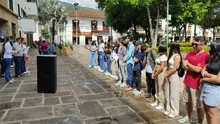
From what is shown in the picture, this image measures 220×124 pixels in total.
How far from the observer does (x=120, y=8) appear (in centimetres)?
2433

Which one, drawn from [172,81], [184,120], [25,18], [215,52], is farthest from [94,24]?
[215,52]

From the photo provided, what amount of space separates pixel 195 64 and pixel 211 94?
62cm

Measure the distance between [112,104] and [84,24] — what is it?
47952 millimetres

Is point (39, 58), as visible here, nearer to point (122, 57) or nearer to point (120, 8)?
point (122, 57)

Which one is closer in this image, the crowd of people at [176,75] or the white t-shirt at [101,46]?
the crowd of people at [176,75]

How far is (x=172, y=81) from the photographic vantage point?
3895 millimetres

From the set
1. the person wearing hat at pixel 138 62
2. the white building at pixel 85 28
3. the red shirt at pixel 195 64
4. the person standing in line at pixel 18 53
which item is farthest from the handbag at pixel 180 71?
the white building at pixel 85 28

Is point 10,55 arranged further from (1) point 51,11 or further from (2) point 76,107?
(1) point 51,11

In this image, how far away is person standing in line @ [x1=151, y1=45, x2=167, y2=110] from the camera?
4182 millimetres

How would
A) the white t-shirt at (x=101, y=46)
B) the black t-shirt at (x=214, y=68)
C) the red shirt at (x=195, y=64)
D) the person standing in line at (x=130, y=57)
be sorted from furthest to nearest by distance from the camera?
1. the white t-shirt at (x=101, y=46)
2. the person standing in line at (x=130, y=57)
3. the red shirt at (x=195, y=64)
4. the black t-shirt at (x=214, y=68)

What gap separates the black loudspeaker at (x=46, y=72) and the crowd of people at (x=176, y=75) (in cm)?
211

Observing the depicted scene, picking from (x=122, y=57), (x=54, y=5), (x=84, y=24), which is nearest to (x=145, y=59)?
(x=122, y=57)

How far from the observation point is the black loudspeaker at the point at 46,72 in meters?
3.78

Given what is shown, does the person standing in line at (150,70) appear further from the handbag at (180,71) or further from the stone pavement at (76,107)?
the handbag at (180,71)
